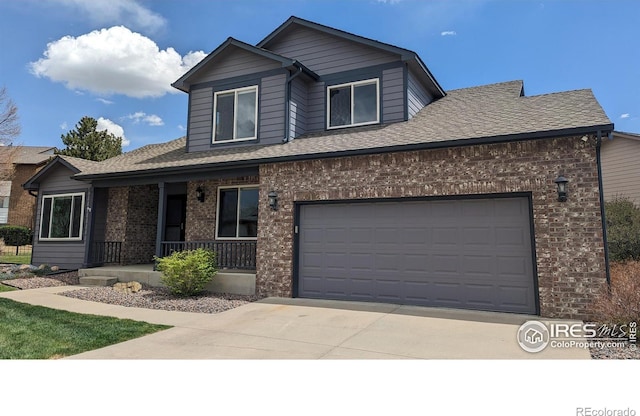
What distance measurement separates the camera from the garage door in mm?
7009

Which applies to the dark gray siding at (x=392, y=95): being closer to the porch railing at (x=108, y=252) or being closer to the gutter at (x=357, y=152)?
the gutter at (x=357, y=152)

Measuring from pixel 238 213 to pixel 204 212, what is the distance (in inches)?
49.8

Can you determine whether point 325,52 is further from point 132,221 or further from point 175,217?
point 132,221

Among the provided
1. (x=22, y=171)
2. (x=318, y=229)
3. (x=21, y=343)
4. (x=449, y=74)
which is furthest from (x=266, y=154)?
(x=22, y=171)

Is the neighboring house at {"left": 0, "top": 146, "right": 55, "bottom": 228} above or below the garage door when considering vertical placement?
above

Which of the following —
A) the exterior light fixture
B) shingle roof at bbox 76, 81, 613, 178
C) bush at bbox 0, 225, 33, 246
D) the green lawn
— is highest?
shingle roof at bbox 76, 81, 613, 178

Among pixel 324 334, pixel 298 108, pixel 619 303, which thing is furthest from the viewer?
pixel 298 108

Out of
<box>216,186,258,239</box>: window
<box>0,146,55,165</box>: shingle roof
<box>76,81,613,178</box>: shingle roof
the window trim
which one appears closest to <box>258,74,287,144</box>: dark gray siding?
the window trim

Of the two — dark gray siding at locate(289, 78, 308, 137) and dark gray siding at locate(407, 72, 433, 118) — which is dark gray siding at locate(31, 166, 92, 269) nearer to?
dark gray siding at locate(289, 78, 308, 137)

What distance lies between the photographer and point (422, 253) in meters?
7.72

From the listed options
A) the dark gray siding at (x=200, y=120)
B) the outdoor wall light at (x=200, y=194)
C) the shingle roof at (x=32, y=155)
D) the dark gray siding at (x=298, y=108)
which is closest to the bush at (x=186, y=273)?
the outdoor wall light at (x=200, y=194)

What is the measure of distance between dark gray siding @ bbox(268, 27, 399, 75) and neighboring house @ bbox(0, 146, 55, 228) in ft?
→ 94.9

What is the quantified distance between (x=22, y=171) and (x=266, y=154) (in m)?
35.8

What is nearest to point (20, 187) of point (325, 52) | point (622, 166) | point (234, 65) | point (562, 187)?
point (234, 65)
